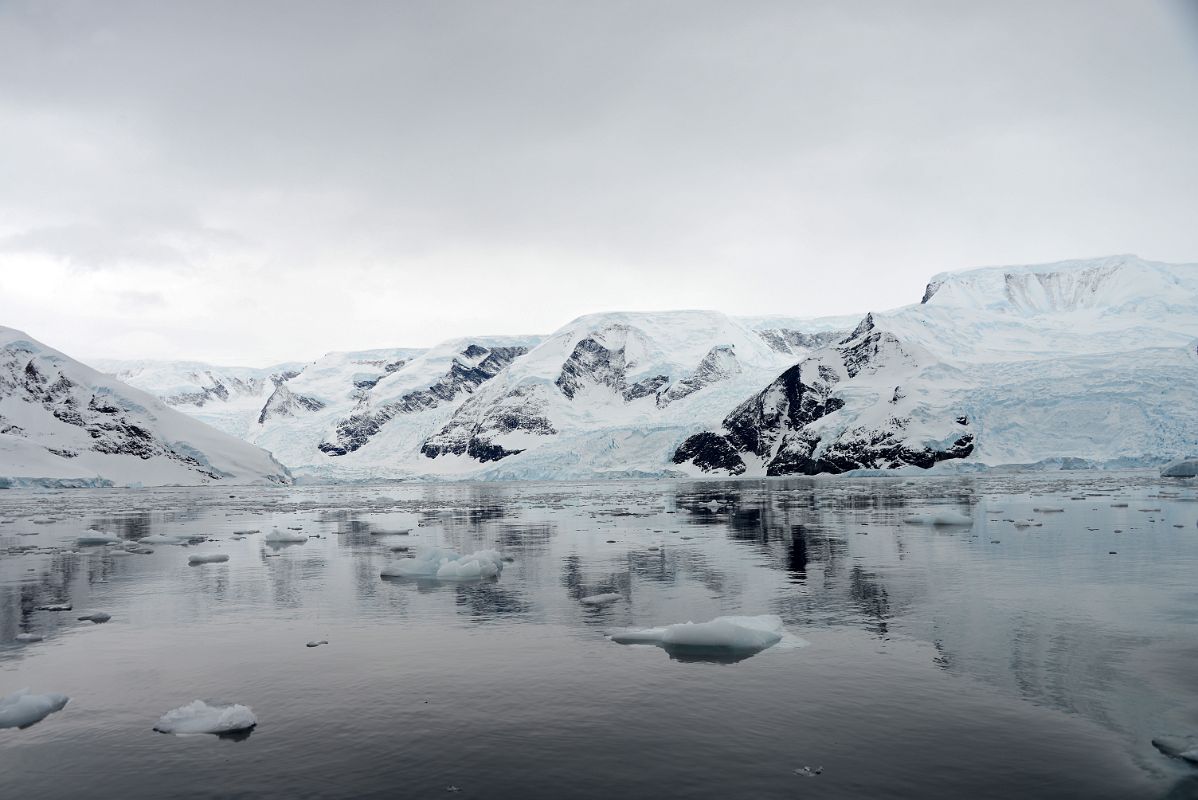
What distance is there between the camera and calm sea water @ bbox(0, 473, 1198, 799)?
808cm

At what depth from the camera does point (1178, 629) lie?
45.1 feet

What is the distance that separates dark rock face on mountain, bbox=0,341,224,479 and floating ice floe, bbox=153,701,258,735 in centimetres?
13916

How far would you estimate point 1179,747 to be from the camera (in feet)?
27.8

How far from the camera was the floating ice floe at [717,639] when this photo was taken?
1305 centimetres

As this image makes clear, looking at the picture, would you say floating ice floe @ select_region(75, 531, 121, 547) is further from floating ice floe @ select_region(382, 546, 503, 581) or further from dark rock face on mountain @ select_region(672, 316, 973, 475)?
dark rock face on mountain @ select_region(672, 316, 973, 475)

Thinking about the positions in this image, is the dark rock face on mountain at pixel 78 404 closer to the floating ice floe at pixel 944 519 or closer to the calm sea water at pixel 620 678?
the calm sea water at pixel 620 678

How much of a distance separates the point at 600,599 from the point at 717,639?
4.95 meters

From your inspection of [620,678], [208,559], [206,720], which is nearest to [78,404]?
[208,559]

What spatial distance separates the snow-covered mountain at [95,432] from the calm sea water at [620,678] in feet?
377

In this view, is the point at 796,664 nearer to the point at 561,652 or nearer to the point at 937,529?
the point at 561,652

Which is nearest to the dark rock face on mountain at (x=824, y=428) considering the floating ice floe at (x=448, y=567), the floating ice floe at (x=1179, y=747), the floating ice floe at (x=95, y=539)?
the floating ice floe at (x=448, y=567)

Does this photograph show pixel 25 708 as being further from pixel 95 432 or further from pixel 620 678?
pixel 95 432

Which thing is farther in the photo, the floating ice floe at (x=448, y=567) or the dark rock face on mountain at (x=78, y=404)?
the dark rock face on mountain at (x=78, y=404)

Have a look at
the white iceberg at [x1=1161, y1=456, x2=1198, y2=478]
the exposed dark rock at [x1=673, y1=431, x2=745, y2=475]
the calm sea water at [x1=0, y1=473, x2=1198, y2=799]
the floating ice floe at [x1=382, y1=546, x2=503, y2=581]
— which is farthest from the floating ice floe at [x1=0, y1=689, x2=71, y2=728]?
the exposed dark rock at [x1=673, y1=431, x2=745, y2=475]
